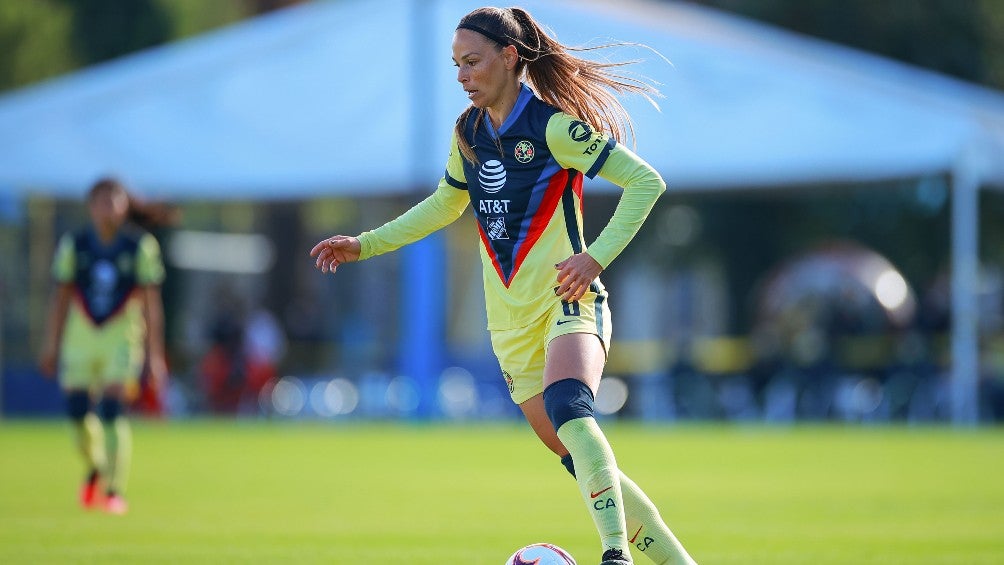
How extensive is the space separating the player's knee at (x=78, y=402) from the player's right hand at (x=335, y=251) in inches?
228

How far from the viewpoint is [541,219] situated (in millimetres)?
6855

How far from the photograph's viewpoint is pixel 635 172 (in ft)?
21.8

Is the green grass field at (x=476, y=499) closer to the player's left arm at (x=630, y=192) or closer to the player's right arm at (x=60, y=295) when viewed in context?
the player's right arm at (x=60, y=295)

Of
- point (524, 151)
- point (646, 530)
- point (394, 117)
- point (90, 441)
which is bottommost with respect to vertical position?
point (646, 530)

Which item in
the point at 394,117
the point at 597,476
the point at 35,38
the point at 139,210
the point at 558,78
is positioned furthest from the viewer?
the point at 35,38

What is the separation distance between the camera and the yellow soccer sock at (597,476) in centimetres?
629

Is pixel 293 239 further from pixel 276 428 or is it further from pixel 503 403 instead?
pixel 276 428

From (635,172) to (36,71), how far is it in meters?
32.4

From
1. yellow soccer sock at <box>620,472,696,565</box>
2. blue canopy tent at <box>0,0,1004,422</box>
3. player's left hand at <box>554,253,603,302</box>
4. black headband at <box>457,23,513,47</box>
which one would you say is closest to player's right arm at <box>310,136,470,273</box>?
black headband at <box>457,23,513,47</box>

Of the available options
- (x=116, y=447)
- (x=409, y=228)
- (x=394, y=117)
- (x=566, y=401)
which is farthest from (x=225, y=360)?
(x=566, y=401)

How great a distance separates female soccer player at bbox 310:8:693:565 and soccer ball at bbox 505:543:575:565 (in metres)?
0.30

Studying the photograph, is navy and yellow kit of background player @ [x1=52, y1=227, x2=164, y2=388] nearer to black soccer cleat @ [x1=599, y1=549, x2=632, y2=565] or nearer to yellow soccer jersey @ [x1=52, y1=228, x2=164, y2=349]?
yellow soccer jersey @ [x1=52, y1=228, x2=164, y2=349]

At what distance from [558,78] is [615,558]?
2.04 metres

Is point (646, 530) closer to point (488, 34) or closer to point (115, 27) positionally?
point (488, 34)
